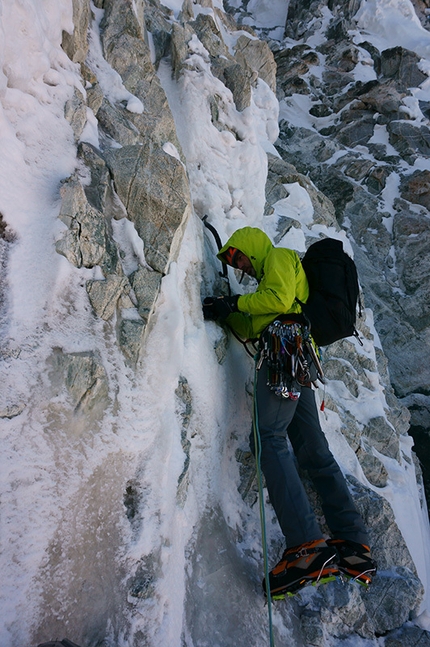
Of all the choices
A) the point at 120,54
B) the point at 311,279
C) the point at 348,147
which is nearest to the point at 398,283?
the point at 348,147

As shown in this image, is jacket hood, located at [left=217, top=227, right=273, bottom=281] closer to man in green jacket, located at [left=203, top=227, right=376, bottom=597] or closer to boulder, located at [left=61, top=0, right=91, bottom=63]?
man in green jacket, located at [left=203, top=227, right=376, bottom=597]

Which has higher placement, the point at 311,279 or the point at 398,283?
the point at 398,283

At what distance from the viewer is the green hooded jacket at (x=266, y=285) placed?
136 inches

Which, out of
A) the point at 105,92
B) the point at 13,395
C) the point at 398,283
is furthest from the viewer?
the point at 398,283

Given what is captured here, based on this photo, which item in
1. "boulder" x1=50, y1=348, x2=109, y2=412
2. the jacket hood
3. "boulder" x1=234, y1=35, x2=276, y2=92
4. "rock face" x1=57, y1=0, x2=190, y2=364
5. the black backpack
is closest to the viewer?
"boulder" x1=50, y1=348, x2=109, y2=412

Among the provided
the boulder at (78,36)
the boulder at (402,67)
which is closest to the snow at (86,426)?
the boulder at (78,36)

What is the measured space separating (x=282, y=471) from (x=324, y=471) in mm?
575

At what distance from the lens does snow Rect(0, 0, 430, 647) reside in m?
2.04

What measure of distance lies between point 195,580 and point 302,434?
1.48 meters

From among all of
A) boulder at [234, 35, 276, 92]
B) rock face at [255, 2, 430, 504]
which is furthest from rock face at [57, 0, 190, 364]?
rock face at [255, 2, 430, 504]

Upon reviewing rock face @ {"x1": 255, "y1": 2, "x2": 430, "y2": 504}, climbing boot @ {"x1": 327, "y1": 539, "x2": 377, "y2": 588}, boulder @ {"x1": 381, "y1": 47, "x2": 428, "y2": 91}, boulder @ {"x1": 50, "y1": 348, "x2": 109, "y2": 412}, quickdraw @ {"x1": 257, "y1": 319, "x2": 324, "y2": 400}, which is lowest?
climbing boot @ {"x1": 327, "y1": 539, "x2": 377, "y2": 588}

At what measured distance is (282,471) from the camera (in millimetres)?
3010

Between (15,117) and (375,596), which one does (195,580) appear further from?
(15,117)

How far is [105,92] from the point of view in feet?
14.9
